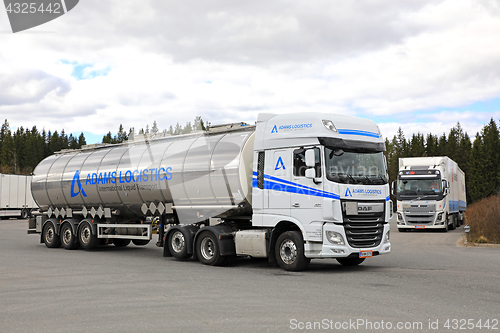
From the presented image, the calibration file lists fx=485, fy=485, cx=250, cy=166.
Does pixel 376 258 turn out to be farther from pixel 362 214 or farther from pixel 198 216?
pixel 198 216

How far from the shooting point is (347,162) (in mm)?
11336

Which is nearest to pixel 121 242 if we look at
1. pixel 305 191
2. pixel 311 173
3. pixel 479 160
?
pixel 305 191

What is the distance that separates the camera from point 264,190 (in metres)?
12.0

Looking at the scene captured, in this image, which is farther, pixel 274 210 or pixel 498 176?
pixel 498 176

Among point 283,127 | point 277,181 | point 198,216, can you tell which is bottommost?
point 198,216

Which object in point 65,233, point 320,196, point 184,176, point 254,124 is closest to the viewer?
point 320,196

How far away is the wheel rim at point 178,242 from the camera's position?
1379 cm

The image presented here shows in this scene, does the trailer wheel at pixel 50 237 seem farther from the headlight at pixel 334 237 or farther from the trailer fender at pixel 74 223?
the headlight at pixel 334 237

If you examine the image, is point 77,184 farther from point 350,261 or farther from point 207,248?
point 350,261

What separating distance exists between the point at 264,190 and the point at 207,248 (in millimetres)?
2488

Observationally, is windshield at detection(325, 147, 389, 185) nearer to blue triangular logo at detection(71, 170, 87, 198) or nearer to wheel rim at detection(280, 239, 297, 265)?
wheel rim at detection(280, 239, 297, 265)

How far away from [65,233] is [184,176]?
7.32 m

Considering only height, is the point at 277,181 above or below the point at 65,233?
above

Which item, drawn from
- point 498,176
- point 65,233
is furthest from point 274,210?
point 498,176
